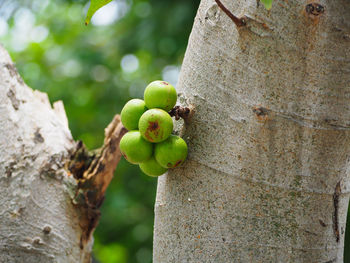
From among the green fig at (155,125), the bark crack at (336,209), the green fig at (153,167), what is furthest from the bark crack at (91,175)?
the bark crack at (336,209)

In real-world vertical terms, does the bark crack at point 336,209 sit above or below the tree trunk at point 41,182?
above

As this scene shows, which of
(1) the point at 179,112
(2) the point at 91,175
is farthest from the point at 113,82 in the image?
(1) the point at 179,112

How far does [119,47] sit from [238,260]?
3304 millimetres

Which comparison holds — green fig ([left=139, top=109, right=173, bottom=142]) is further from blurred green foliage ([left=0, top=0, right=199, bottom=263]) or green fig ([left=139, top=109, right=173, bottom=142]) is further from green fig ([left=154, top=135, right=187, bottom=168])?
blurred green foliage ([left=0, top=0, right=199, bottom=263])

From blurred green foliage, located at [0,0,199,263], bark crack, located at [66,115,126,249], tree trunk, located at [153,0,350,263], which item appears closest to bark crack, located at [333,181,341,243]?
tree trunk, located at [153,0,350,263]

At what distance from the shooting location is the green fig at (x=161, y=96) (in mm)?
1197

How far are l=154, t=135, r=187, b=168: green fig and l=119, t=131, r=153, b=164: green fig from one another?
35 millimetres

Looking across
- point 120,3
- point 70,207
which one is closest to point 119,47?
point 120,3

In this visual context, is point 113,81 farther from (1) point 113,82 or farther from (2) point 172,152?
(2) point 172,152

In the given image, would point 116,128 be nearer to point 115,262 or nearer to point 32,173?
point 32,173

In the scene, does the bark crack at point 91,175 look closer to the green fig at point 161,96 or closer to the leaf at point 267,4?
the green fig at point 161,96

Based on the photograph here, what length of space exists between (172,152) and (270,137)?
27cm

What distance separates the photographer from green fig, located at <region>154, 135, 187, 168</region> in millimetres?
1169

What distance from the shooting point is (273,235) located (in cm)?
115
